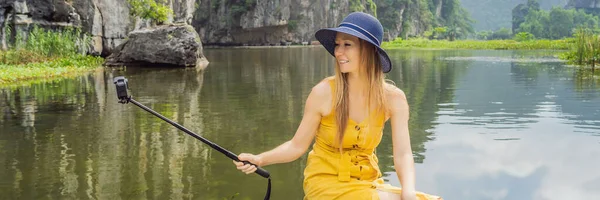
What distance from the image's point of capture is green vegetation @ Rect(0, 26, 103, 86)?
52.7ft

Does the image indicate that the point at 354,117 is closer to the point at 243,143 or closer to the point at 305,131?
the point at 305,131

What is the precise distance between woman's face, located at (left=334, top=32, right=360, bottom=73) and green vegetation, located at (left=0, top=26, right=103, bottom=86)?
43.4 feet

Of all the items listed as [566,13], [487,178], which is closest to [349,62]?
[487,178]

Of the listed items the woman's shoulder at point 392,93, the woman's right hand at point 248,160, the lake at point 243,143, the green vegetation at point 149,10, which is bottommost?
the lake at point 243,143

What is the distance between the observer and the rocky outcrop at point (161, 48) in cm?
2184

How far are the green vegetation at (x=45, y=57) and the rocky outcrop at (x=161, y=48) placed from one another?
3.95 ft

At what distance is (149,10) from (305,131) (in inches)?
974

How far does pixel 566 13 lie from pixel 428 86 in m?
97.1

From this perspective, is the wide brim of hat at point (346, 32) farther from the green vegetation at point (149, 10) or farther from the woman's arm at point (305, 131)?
the green vegetation at point (149, 10)

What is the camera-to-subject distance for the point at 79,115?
9109 mm

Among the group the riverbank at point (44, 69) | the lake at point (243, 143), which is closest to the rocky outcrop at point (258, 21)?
the riverbank at point (44, 69)

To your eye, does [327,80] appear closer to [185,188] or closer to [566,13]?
[185,188]

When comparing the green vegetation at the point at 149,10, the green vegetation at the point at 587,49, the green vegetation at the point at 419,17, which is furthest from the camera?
the green vegetation at the point at 419,17

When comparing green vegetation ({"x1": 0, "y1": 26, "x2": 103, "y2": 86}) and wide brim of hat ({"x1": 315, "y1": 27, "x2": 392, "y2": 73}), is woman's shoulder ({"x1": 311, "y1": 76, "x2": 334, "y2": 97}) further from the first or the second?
green vegetation ({"x1": 0, "y1": 26, "x2": 103, "y2": 86})
